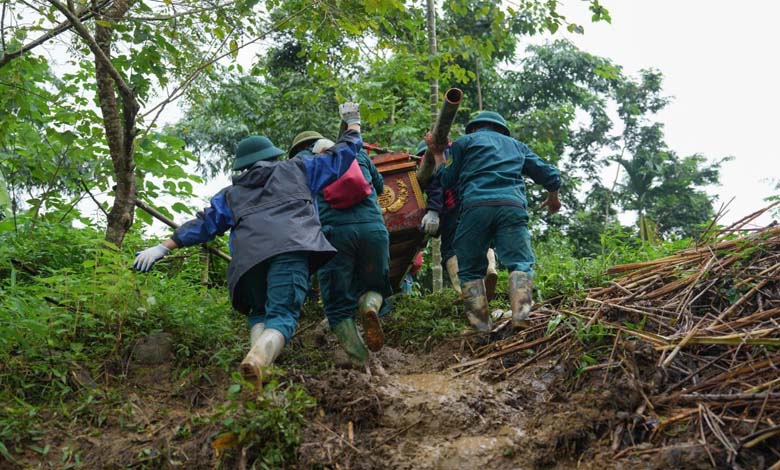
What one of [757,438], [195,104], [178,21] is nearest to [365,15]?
[178,21]

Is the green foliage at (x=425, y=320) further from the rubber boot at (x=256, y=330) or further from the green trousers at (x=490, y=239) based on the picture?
→ the rubber boot at (x=256, y=330)

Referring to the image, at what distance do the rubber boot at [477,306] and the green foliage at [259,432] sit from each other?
2.16 m

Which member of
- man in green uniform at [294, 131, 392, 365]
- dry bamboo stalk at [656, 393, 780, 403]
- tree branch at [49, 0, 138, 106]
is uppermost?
tree branch at [49, 0, 138, 106]

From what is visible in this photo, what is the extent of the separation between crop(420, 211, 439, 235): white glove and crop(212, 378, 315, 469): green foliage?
2677mm

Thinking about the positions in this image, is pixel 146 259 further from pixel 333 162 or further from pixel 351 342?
pixel 351 342

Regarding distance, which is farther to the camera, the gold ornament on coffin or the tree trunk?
the gold ornament on coffin

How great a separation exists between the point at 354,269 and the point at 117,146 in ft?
8.11

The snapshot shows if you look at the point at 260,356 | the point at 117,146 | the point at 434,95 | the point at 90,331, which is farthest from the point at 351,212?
the point at 434,95

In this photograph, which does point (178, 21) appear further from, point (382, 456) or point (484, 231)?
point (382, 456)

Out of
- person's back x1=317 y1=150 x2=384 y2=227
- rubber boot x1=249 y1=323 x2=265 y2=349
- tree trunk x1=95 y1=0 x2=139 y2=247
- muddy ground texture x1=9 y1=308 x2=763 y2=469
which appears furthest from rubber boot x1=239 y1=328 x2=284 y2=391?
tree trunk x1=95 y1=0 x2=139 y2=247

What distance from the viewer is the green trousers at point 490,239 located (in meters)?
5.33

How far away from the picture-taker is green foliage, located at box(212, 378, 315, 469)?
3.43 m

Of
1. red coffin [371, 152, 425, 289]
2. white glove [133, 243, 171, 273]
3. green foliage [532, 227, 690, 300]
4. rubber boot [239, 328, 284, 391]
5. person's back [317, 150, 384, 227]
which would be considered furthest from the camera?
red coffin [371, 152, 425, 289]

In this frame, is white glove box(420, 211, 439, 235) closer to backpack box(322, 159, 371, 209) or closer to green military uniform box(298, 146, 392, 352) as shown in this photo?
green military uniform box(298, 146, 392, 352)
